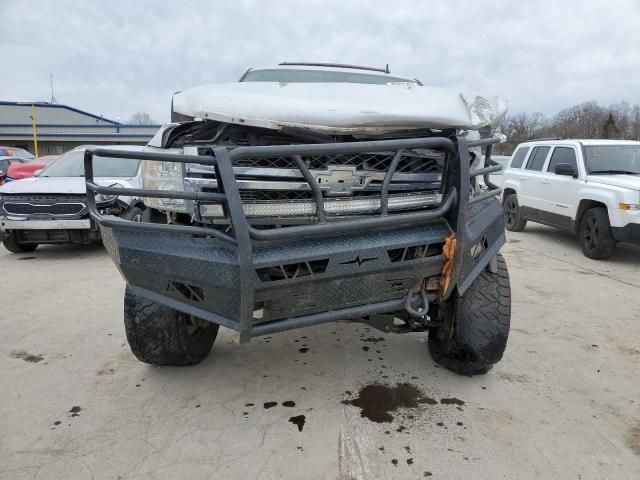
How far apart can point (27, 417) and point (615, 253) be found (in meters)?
7.37

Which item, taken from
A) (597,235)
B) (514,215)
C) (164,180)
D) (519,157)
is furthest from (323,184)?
(519,157)

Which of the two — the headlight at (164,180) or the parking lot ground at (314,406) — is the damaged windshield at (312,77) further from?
the parking lot ground at (314,406)

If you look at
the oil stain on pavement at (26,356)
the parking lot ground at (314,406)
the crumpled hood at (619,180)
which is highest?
the crumpled hood at (619,180)

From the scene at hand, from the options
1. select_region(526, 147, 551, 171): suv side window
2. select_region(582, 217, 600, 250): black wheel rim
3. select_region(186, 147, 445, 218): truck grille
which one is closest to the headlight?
select_region(186, 147, 445, 218): truck grille

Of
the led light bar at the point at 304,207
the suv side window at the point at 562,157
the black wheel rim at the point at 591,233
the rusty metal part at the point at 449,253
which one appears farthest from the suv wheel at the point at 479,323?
the suv side window at the point at 562,157

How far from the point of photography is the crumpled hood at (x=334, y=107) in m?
2.22

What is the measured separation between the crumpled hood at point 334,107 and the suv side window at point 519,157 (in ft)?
21.8

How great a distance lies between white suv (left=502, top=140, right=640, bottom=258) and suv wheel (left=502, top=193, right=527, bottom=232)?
69mm

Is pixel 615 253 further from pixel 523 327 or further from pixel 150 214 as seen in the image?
pixel 150 214

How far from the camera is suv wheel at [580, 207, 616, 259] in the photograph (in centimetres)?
620

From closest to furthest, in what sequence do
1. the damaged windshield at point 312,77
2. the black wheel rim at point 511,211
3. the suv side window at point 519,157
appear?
1. the damaged windshield at point 312,77
2. the suv side window at point 519,157
3. the black wheel rim at point 511,211

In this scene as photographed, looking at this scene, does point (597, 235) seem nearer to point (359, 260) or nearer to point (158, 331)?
point (359, 260)

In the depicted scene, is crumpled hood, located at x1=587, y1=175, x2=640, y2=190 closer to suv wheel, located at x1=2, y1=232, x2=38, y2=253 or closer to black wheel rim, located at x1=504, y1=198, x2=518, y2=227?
black wheel rim, located at x1=504, y1=198, x2=518, y2=227

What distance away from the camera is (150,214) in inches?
107
